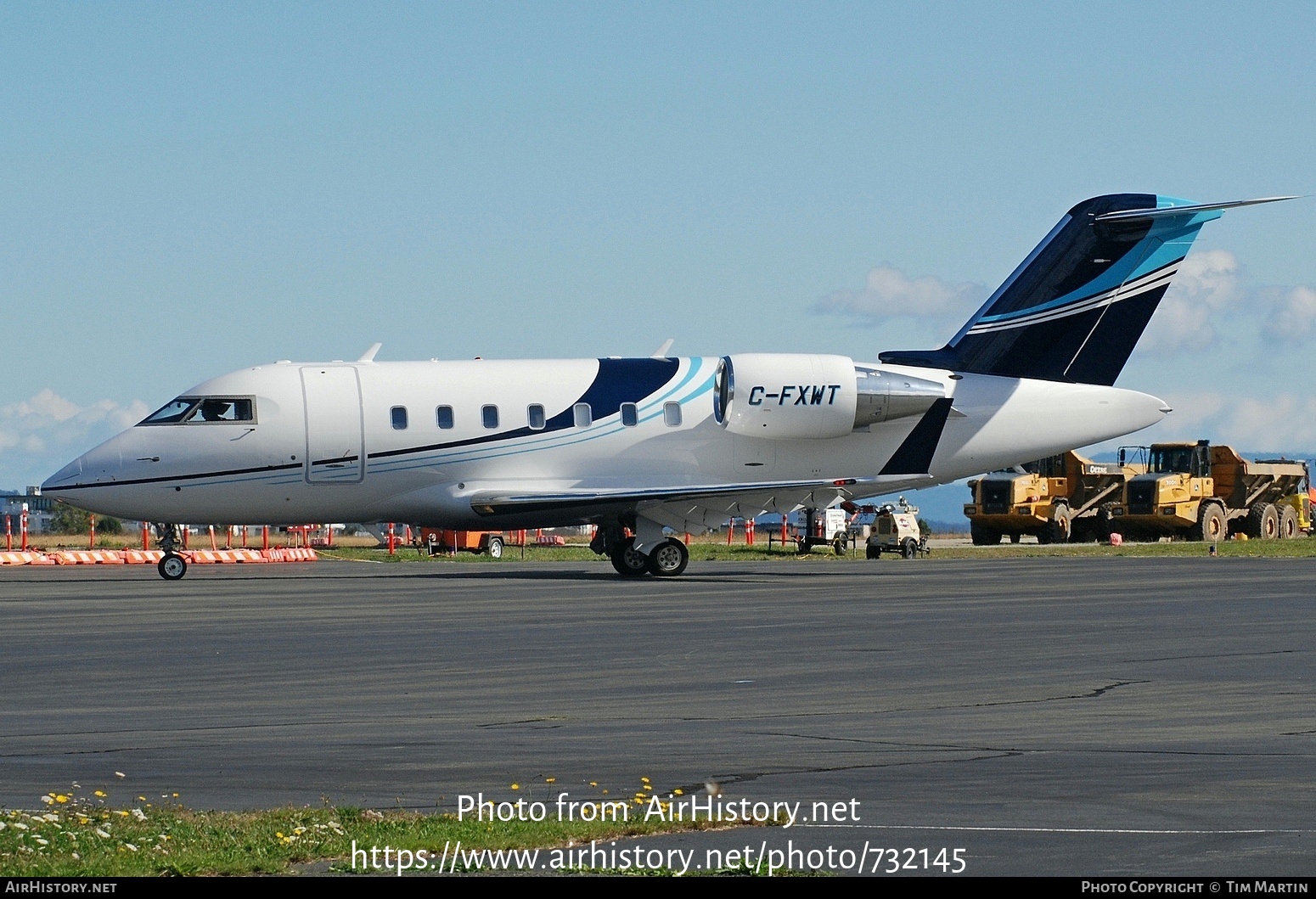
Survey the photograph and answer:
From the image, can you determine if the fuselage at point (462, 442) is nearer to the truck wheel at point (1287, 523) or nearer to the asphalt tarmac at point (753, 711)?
the asphalt tarmac at point (753, 711)

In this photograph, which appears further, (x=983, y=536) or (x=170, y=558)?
(x=983, y=536)

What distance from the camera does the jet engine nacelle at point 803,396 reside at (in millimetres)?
30719

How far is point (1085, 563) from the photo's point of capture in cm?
3447

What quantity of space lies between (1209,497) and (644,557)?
1178 inches

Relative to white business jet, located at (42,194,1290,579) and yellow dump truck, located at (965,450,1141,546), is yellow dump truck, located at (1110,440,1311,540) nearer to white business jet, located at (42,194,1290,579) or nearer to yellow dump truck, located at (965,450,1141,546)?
yellow dump truck, located at (965,450,1141,546)

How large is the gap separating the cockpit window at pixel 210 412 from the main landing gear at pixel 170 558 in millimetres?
2082

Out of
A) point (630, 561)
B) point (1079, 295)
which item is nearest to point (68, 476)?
point (630, 561)

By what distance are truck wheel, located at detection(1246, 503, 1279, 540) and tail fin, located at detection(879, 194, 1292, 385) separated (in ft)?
87.4

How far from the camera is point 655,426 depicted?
31.0m

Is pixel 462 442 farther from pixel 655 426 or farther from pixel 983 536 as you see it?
pixel 983 536

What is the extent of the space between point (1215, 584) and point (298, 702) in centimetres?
1789

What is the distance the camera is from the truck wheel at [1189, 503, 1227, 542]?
174 ft

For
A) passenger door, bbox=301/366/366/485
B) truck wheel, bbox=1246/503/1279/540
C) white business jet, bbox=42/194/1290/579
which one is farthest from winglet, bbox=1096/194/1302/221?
truck wheel, bbox=1246/503/1279/540

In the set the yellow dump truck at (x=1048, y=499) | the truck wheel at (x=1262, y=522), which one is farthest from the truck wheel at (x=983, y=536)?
the truck wheel at (x=1262, y=522)
